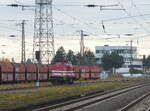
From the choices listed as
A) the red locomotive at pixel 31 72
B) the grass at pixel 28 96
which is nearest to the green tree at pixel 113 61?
the red locomotive at pixel 31 72

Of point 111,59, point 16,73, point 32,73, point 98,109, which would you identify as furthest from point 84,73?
point 111,59

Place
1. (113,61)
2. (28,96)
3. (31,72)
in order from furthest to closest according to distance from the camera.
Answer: (113,61) → (31,72) → (28,96)

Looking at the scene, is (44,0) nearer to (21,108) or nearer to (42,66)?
(42,66)

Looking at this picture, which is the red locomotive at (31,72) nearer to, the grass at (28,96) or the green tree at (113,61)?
the grass at (28,96)

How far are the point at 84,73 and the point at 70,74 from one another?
941 inches

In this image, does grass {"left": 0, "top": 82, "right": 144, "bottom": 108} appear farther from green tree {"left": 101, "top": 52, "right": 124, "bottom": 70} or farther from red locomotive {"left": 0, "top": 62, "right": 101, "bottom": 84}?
green tree {"left": 101, "top": 52, "right": 124, "bottom": 70}

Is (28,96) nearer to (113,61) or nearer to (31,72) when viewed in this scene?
(31,72)

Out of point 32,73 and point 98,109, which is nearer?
point 98,109

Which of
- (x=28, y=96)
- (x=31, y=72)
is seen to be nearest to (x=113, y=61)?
(x=31, y=72)

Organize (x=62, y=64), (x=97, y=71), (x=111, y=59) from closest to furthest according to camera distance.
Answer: (x=62, y=64)
(x=97, y=71)
(x=111, y=59)

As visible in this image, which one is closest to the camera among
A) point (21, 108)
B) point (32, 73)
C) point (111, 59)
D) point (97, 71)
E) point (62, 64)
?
point (21, 108)

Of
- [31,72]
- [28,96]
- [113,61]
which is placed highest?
[113,61]

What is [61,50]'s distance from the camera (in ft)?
604

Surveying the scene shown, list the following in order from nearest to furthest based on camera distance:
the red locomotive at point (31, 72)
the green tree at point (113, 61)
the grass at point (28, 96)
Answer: the grass at point (28, 96), the red locomotive at point (31, 72), the green tree at point (113, 61)
